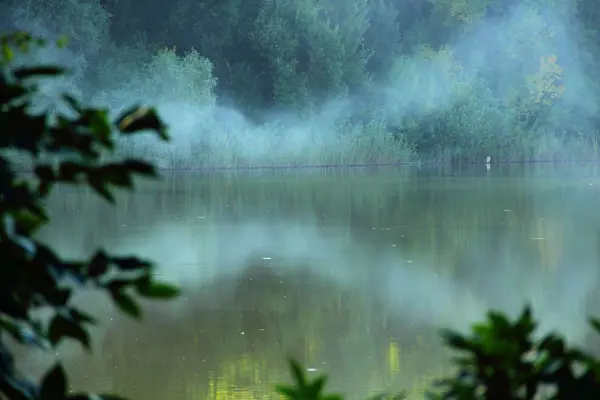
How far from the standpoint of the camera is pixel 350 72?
37.4 metres

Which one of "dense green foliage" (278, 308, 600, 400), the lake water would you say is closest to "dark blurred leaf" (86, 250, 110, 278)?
"dense green foliage" (278, 308, 600, 400)

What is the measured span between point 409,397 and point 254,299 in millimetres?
3056

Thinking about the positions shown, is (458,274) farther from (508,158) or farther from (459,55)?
(459,55)

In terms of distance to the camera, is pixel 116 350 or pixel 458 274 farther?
pixel 458 274

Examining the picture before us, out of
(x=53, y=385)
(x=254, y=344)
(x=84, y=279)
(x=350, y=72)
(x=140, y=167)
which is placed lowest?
(x=254, y=344)

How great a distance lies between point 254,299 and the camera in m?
8.41

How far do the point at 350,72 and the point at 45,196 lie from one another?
36.2m

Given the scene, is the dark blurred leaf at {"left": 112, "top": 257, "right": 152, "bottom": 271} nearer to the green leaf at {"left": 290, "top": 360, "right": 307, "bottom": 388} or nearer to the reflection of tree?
the green leaf at {"left": 290, "top": 360, "right": 307, "bottom": 388}

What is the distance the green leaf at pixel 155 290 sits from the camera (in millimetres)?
1347

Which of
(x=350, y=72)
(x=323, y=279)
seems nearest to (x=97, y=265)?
(x=323, y=279)

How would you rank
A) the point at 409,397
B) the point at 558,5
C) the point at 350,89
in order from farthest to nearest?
the point at 558,5 → the point at 350,89 → the point at 409,397

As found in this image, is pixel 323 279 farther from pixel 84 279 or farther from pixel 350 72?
pixel 350 72

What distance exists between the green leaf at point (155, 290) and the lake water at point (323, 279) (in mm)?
4098

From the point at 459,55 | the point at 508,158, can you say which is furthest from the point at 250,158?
the point at 459,55
